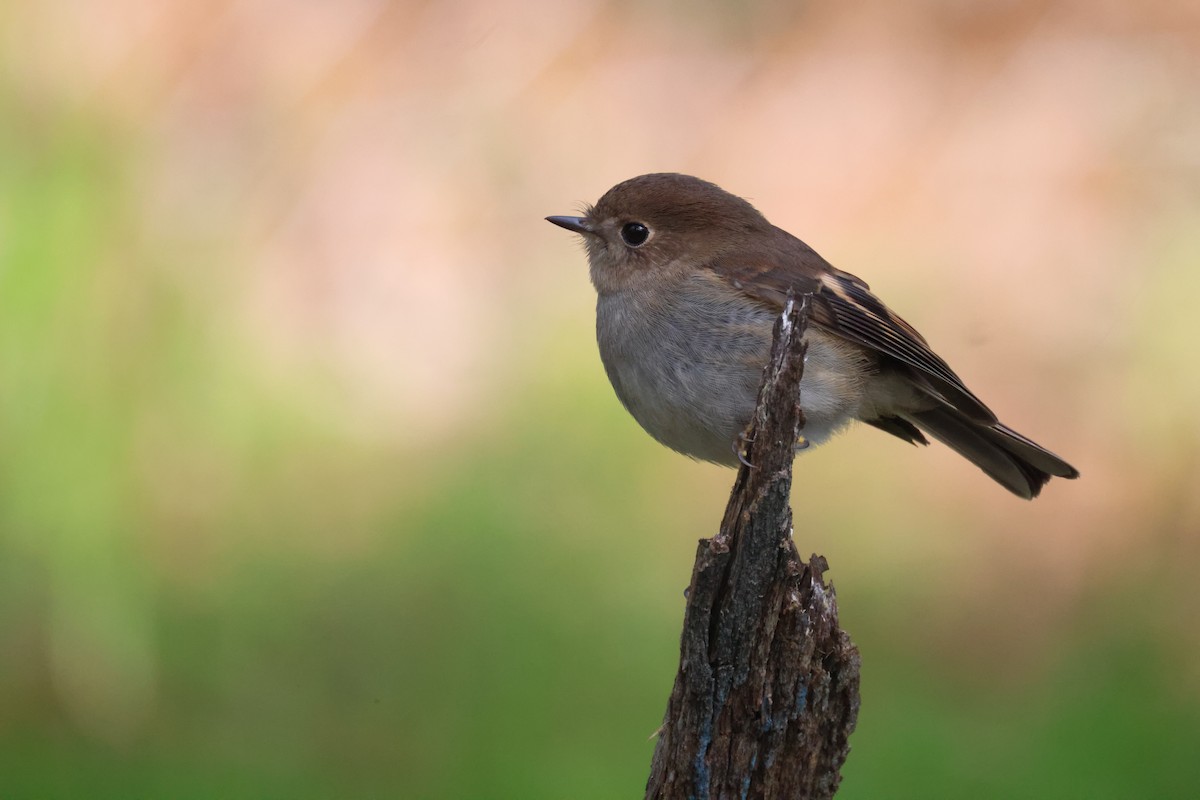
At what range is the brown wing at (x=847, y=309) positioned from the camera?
4223 millimetres

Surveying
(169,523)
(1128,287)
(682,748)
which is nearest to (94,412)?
(169,523)

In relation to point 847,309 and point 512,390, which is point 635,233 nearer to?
point 847,309

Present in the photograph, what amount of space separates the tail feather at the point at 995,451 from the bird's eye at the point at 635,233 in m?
1.02

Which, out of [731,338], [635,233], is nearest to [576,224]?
[635,233]

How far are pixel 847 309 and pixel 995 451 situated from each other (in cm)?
74

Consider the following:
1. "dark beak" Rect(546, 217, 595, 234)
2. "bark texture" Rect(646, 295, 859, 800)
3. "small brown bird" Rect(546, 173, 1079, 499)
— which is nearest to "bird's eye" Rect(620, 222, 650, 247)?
"small brown bird" Rect(546, 173, 1079, 499)

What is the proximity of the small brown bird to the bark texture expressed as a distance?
2.64ft

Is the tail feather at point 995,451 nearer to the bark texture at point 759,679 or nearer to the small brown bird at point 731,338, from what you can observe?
the small brown bird at point 731,338

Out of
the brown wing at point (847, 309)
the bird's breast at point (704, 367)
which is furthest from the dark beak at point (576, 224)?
the brown wing at point (847, 309)

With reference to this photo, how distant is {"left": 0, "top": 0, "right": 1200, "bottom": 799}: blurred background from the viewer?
5.12 m

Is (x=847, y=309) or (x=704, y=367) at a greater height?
(x=847, y=309)

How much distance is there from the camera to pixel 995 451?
461 centimetres

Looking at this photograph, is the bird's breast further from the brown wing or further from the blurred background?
the blurred background

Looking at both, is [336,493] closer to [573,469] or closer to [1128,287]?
[573,469]
